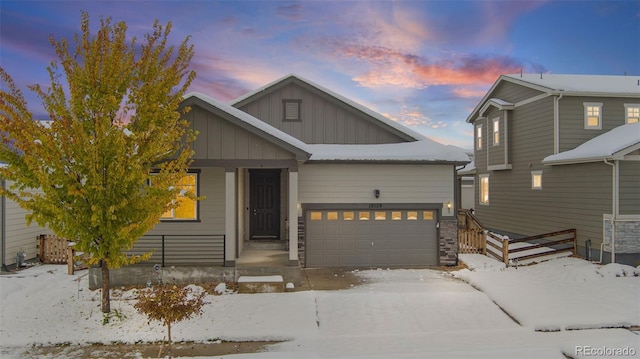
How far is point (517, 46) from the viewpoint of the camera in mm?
20688

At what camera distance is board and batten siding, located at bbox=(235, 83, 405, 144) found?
1509 cm

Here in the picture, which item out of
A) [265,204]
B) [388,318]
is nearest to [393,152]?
[265,204]

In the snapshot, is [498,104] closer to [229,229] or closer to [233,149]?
[233,149]

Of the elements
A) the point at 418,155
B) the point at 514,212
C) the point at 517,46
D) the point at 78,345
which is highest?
the point at 517,46

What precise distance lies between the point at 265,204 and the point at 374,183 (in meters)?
4.42

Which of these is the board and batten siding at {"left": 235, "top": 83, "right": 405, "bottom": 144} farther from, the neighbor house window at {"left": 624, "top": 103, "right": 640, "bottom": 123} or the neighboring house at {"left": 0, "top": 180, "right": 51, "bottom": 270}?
the neighbor house window at {"left": 624, "top": 103, "right": 640, "bottom": 123}

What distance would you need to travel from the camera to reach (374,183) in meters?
13.9

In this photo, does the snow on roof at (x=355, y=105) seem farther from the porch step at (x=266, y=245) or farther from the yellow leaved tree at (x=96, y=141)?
the yellow leaved tree at (x=96, y=141)

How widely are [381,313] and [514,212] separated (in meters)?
13.0

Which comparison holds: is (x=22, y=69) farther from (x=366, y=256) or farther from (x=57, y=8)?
(x=366, y=256)

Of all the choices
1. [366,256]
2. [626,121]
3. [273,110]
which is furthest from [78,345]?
[626,121]

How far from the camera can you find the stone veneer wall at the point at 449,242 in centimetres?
1390

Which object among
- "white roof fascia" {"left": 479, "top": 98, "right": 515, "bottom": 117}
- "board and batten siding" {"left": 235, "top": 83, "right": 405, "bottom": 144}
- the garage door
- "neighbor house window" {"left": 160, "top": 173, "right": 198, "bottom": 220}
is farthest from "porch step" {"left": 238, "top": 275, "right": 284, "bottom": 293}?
"white roof fascia" {"left": 479, "top": 98, "right": 515, "bottom": 117}

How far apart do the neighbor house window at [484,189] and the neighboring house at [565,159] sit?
0.06 meters
